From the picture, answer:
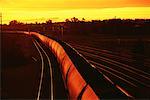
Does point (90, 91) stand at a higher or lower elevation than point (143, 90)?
higher

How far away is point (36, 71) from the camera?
93.6ft

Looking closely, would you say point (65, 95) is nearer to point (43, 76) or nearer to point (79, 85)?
point (79, 85)

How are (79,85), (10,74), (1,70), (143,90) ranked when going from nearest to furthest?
1. (79,85)
2. (143,90)
3. (10,74)
4. (1,70)

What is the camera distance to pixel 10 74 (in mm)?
26891

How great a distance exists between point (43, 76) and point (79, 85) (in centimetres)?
1230

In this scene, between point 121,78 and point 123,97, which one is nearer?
point 123,97

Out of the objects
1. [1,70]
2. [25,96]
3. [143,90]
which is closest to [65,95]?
[25,96]

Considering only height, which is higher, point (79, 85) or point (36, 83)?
point (79, 85)

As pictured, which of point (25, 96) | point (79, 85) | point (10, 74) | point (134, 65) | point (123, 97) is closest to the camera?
point (123, 97)

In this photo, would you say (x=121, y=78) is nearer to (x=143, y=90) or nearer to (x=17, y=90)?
(x=143, y=90)

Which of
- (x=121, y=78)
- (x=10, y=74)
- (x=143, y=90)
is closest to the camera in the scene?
(x=143, y=90)

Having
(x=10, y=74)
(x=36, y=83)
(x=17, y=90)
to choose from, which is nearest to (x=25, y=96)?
(x=17, y=90)

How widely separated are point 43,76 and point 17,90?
5.59 m

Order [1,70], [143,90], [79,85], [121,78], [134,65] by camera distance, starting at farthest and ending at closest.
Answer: [134,65]
[1,70]
[121,78]
[143,90]
[79,85]
